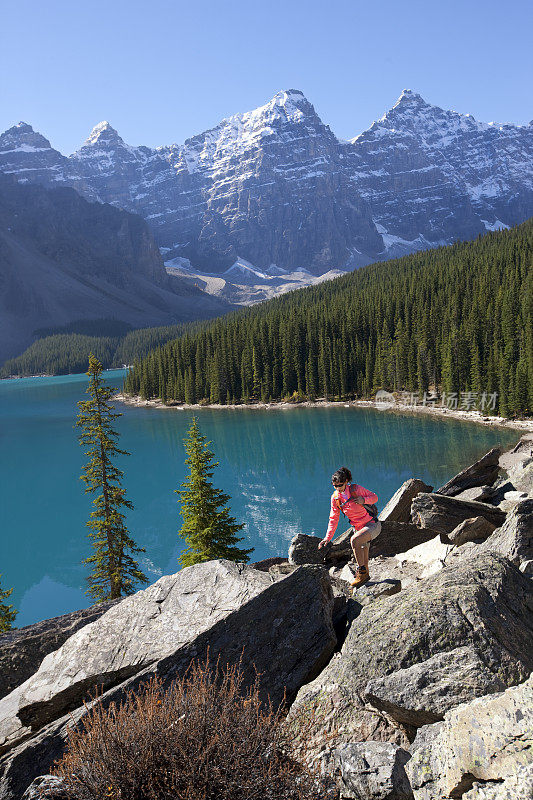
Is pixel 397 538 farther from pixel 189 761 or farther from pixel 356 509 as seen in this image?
pixel 189 761

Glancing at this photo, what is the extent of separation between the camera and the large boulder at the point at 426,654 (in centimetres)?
571

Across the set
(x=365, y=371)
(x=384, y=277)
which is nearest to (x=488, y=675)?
(x=365, y=371)

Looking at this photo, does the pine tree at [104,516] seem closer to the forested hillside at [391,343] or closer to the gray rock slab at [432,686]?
the gray rock slab at [432,686]

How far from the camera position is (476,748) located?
4445 mm

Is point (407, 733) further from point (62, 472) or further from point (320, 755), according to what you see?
point (62, 472)

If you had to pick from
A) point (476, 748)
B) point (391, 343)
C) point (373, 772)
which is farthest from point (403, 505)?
point (391, 343)

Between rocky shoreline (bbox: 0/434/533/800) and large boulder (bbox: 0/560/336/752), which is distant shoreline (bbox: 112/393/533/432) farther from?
large boulder (bbox: 0/560/336/752)

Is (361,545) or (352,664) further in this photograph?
(361,545)

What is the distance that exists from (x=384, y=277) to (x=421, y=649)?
462 feet

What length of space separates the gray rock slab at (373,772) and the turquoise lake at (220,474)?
92.4 ft

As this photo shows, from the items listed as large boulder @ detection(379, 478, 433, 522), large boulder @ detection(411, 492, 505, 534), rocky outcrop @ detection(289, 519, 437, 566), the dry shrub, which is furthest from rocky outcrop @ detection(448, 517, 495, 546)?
the dry shrub

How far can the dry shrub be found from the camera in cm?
454

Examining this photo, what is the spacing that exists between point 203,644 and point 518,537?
6.09m

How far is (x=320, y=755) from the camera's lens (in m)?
5.77
